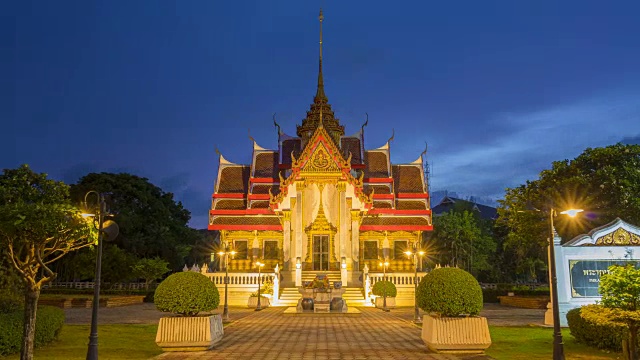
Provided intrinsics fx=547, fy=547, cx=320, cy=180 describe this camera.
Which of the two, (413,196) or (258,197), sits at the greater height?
(413,196)

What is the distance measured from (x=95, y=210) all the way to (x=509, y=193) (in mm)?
23620

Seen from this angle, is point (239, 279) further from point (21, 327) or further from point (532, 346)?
point (532, 346)

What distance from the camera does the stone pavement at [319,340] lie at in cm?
1251

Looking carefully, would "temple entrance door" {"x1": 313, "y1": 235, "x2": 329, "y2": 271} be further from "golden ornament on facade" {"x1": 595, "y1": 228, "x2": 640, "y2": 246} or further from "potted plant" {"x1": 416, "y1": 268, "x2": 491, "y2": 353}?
"potted plant" {"x1": 416, "y1": 268, "x2": 491, "y2": 353}

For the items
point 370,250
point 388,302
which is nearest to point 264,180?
point 370,250

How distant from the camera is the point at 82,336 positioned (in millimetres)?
16422

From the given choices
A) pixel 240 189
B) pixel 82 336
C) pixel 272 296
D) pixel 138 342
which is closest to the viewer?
pixel 138 342

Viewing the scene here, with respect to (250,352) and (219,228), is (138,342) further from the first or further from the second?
(219,228)

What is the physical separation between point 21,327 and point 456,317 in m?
10.4

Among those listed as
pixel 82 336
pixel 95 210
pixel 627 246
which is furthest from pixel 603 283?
pixel 82 336

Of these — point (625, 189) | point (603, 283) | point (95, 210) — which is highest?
point (625, 189)

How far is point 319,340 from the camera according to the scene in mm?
15500

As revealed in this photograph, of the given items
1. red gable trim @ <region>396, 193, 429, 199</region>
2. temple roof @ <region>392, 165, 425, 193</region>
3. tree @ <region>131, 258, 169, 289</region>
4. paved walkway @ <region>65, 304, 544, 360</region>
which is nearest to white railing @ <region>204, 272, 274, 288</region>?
tree @ <region>131, 258, 169, 289</region>

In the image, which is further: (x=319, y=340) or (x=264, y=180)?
(x=264, y=180)
